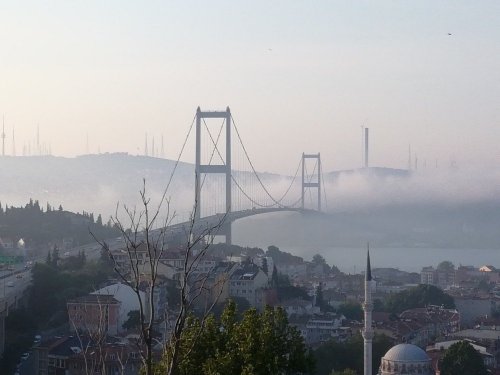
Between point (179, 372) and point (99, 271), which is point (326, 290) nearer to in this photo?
point (99, 271)

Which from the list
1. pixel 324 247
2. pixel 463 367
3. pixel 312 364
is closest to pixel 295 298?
pixel 463 367

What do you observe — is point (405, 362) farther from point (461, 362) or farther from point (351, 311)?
point (351, 311)

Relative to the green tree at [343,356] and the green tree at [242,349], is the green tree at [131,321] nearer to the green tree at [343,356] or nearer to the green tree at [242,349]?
the green tree at [343,356]

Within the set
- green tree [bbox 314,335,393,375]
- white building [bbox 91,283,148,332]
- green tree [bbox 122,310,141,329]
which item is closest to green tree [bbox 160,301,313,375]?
green tree [bbox 314,335,393,375]

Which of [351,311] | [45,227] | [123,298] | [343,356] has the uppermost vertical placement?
[45,227]

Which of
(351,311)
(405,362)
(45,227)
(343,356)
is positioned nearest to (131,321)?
(343,356)

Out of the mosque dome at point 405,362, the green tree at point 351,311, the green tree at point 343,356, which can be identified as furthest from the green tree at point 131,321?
the green tree at point 351,311
